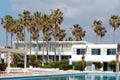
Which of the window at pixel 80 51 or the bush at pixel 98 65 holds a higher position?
the window at pixel 80 51

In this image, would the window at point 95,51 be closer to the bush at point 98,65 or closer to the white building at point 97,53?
Answer: the white building at point 97,53

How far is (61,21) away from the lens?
255 ft

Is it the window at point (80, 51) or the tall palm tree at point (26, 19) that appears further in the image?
the tall palm tree at point (26, 19)

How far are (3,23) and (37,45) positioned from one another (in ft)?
35.6

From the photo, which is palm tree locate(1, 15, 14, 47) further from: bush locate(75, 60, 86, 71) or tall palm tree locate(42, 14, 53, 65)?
bush locate(75, 60, 86, 71)

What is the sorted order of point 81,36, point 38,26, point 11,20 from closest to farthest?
point 38,26
point 11,20
point 81,36

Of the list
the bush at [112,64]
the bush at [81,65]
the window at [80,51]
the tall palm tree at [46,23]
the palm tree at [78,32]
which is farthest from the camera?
the palm tree at [78,32]

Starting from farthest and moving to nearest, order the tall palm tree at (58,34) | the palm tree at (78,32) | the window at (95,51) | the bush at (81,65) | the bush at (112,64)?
1. the palm tree at (78,32)
2. the tall palm tree at (58,34)
3. the window at (95,51)
4. the bush at (81,65)
5. the bush at (112,64)

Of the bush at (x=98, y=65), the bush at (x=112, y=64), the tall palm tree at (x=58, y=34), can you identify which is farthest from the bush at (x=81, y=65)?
the tall palm tree at (x=58, y=34)

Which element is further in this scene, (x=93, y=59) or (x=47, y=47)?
(x=47, y=47)

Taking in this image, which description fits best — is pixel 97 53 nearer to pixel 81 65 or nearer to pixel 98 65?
pixel 98 65

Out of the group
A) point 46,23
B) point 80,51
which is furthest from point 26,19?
point 80,51

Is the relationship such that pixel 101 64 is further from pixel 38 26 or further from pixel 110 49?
pixel 38 26

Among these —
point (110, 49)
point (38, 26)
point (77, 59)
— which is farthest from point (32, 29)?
point (110, 49)
